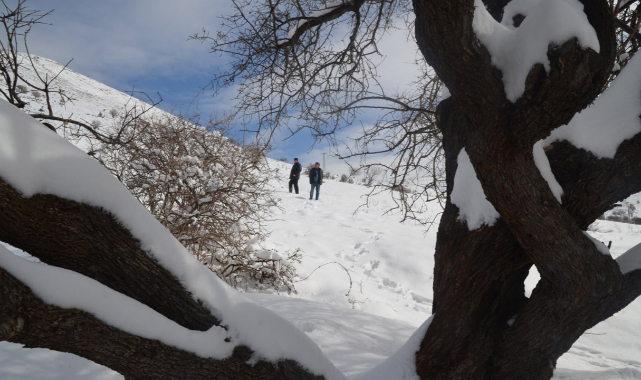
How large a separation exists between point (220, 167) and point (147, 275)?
4304 mm

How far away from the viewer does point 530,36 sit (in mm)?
1362

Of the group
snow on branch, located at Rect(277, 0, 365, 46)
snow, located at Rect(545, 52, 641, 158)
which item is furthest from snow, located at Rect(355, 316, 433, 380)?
snow on branch, located at Rect(277, 0, 365, 46)

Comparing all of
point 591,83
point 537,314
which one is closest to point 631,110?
point 591,83

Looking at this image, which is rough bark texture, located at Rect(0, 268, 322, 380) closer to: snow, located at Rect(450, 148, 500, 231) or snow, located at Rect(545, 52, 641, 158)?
snow, located at Rect(450, 148, 500, 231)

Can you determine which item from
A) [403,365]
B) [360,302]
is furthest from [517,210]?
[360,302]

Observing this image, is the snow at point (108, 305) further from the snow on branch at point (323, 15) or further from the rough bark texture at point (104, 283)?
the snow on branch at point (323, 15)

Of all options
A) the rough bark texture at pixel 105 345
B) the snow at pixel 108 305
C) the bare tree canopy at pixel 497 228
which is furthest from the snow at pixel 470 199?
the snow at pixel 108 305

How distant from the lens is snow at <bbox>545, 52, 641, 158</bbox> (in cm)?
169

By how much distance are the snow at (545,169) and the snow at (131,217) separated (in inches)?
56.9

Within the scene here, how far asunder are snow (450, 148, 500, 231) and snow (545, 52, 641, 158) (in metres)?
0.51

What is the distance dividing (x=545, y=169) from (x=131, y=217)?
192cm

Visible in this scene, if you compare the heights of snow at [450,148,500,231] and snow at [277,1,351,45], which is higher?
snow at [277,1,351,45]

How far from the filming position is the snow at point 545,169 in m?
1.70

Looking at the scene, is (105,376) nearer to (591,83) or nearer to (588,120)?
(591,83)
